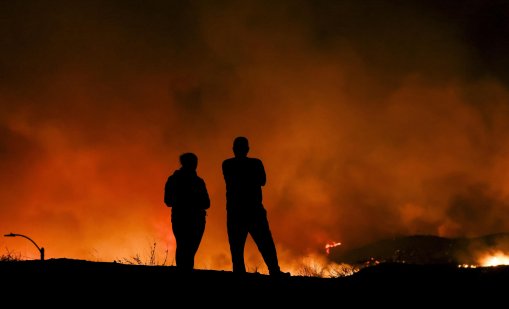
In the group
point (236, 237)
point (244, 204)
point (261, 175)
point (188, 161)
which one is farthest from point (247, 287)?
point (188, 161)

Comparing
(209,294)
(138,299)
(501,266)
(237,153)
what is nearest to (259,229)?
(237,153)

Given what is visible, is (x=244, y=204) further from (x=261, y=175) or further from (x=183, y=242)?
(x=183, y=242)

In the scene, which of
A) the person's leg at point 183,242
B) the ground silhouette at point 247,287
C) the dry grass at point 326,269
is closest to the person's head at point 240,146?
the person's leg at point 183,242

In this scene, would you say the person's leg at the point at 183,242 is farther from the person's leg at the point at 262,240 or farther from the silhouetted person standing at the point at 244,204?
the person's leg at the point at 262,240

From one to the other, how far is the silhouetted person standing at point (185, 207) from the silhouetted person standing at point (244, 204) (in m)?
0.58

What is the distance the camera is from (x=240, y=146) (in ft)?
26.5

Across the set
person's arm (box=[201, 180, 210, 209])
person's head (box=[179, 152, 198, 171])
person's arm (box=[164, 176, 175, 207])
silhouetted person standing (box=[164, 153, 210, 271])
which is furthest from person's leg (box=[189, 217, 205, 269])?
person's head (box=[179, 152, 198, 171])

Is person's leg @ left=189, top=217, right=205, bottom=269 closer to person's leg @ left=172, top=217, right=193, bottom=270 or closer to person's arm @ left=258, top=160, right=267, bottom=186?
person's leg @ left=172, top=217, right=193, bottom=270

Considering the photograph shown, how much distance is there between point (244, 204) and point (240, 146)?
91cm

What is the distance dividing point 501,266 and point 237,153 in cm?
434

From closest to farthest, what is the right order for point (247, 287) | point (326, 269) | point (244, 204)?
point (247, 287) → point (244, 204) → point (326, 269)

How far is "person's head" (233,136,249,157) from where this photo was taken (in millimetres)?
8062

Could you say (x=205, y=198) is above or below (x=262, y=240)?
above

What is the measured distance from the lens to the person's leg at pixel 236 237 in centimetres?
805
